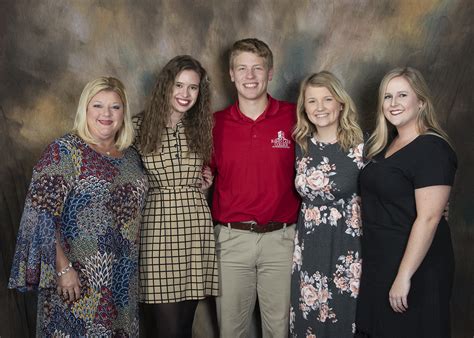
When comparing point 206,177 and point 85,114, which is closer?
point 85,114

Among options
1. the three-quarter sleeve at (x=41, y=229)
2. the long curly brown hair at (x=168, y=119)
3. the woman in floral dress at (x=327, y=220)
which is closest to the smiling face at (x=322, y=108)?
the woman in floral dress at (x=327, y=220)

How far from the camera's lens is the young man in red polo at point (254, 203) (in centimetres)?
311

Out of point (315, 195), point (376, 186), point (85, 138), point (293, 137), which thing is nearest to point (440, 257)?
point (376, 186)

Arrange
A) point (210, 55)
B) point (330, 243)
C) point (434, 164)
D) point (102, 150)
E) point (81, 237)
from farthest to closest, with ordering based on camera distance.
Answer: point (210, 55)
point (330, 243)
point (102, 150)
point (81, 237)
point (434, 164)

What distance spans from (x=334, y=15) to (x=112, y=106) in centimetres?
158

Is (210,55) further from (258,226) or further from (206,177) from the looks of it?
(258,226)

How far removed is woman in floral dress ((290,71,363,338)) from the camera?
286cm

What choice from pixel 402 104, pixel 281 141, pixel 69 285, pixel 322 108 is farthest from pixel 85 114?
pixel 402 104

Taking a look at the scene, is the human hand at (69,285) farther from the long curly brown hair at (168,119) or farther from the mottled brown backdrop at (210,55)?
the mottled brown backdrop at (210,55)

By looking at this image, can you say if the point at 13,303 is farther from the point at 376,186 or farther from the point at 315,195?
the point at 376,186

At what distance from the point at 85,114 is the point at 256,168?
92 cm

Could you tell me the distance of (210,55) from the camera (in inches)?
140

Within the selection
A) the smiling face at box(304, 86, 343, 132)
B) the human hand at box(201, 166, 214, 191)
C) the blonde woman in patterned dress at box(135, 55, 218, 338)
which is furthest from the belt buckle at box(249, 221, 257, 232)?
the smiling face at box(304, 86, 343, 132)

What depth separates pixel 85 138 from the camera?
105 inches
